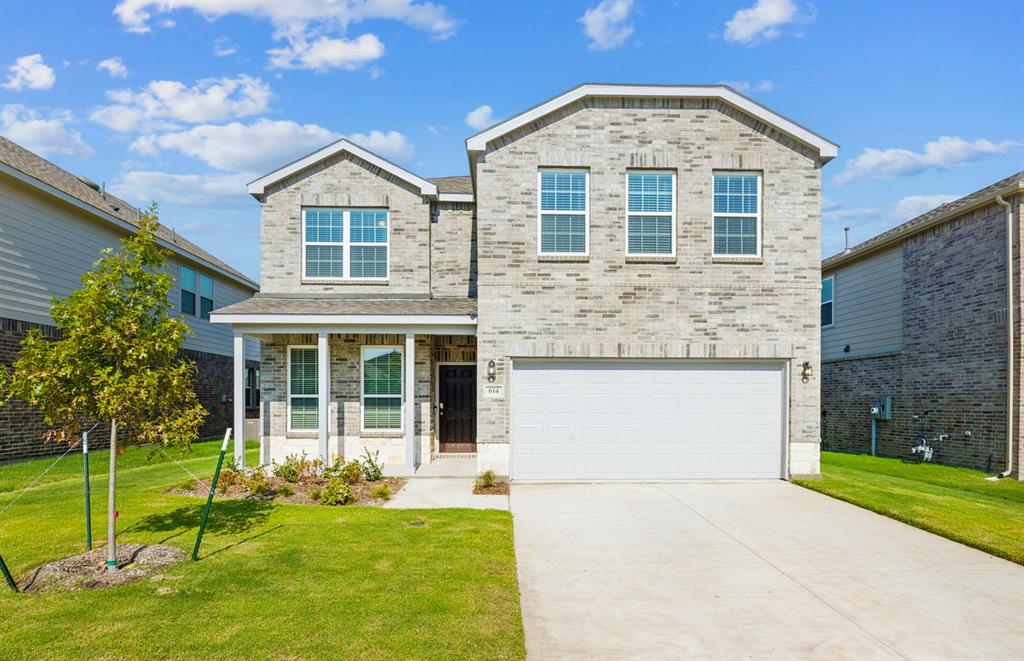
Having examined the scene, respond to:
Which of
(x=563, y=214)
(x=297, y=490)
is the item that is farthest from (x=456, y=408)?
(x=563, y=214)

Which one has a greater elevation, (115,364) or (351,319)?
(351,319)

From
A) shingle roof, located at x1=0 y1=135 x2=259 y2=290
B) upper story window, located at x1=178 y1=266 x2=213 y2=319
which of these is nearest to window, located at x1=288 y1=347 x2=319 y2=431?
shingle roof, located at x1=0 y1=135 x2=259 y2=290

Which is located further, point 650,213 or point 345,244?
point 345,244

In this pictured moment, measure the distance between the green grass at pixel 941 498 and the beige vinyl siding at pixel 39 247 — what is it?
17.4 m

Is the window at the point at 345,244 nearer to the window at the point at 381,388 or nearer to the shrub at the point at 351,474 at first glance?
the window at the point at 381,388

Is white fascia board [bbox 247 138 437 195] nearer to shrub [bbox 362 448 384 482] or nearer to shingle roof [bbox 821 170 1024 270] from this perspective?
shrub [bbox 362 448 384 482]

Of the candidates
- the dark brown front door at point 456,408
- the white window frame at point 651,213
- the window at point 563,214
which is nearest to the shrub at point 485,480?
the dark brown front door at point 456,408

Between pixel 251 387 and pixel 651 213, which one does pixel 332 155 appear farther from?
pixel 251 387

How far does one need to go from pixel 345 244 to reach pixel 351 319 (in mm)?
2806

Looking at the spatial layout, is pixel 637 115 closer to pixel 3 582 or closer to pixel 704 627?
pixel 704 627

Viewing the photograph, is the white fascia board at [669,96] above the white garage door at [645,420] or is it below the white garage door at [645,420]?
above

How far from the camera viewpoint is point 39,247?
15.9 meters

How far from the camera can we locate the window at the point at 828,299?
2158cm

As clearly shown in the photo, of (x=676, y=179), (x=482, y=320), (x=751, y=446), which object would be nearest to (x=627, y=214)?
(x=676, y=179)
